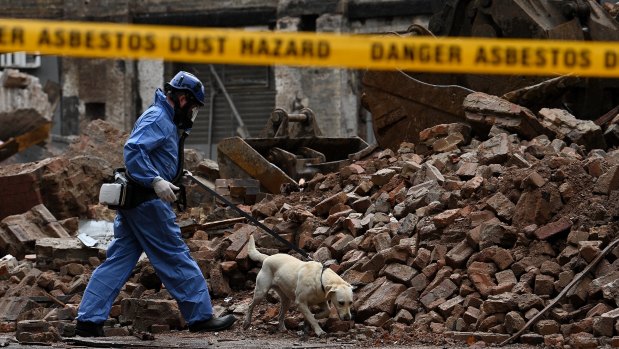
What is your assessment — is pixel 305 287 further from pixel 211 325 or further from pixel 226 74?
pixel 226 74

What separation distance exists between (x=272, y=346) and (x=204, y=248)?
3.01 metres

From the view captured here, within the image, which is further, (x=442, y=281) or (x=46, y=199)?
(x=46, y=199)

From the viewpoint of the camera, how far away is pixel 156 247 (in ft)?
34.9

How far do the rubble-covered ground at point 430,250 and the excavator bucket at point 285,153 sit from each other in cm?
99

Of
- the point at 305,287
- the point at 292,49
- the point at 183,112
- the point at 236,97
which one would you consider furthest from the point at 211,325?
the point at 236,97

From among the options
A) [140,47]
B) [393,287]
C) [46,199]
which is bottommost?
[46,199]

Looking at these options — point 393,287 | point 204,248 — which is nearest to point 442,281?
point 393,287

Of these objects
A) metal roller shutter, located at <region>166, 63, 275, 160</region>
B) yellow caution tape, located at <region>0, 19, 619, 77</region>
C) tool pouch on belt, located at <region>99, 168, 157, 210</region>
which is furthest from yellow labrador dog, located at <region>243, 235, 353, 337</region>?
metal roller shutter, located at <region>166, 63, 275, 160</region>

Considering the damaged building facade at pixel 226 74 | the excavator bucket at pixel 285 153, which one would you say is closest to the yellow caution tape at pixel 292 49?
the excavator bucket at pixel 285 153

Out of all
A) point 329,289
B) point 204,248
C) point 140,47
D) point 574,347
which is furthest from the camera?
point 204,248

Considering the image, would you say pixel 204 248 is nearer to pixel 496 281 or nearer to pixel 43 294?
pixel 43 294

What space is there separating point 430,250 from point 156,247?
226 centimetres

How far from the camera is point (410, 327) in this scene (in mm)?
10578

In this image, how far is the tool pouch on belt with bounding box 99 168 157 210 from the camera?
10.5m
